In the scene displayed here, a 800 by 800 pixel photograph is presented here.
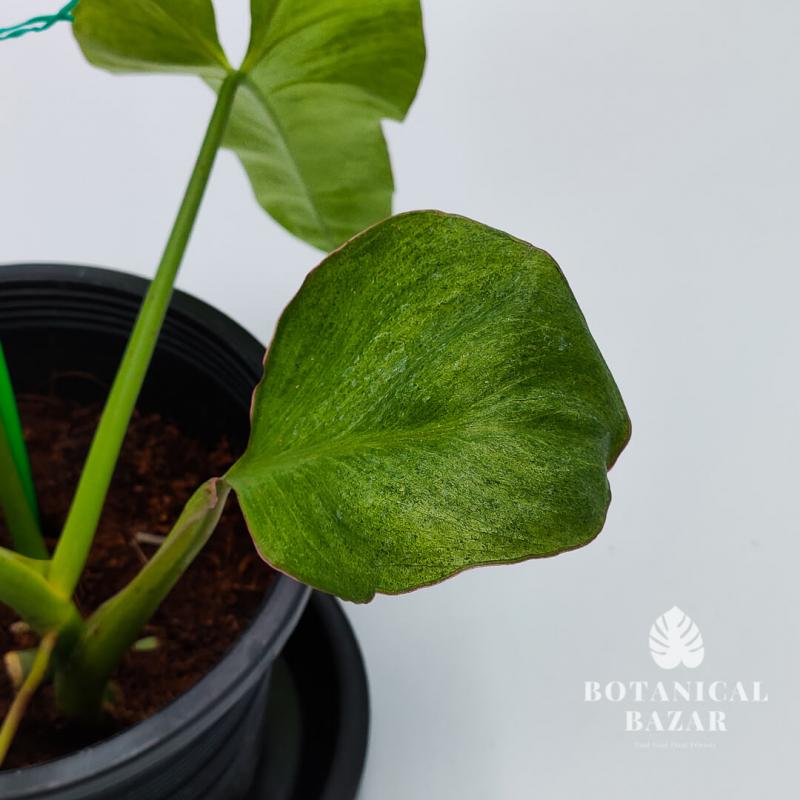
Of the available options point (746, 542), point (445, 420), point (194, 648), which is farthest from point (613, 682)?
point (445, 420)

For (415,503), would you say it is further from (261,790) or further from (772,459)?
(772,459)

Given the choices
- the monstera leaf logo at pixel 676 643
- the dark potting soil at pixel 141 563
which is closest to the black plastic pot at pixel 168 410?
the dark potting soil at pixel 141 563

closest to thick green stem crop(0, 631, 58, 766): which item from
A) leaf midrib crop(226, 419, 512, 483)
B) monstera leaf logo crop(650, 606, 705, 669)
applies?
leaf midrib crop(226, 419, 512, 483)

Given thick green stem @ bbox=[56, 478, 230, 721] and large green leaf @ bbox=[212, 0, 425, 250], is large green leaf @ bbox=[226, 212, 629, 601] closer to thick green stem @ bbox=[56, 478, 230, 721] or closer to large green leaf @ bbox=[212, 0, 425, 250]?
thick green stem @ bbox=[56, 478, 230, 721]

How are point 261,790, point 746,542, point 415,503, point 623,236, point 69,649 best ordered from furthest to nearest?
point 623,236
point 746,542
point 261,790
point 69,649
point 415,503

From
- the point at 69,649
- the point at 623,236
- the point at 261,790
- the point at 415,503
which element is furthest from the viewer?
the point at 623,236

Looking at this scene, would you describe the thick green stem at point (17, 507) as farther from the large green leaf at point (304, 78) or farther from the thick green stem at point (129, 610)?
the large green leaf at point (304, 78)

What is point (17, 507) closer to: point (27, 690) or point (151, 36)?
point (27, 690)
